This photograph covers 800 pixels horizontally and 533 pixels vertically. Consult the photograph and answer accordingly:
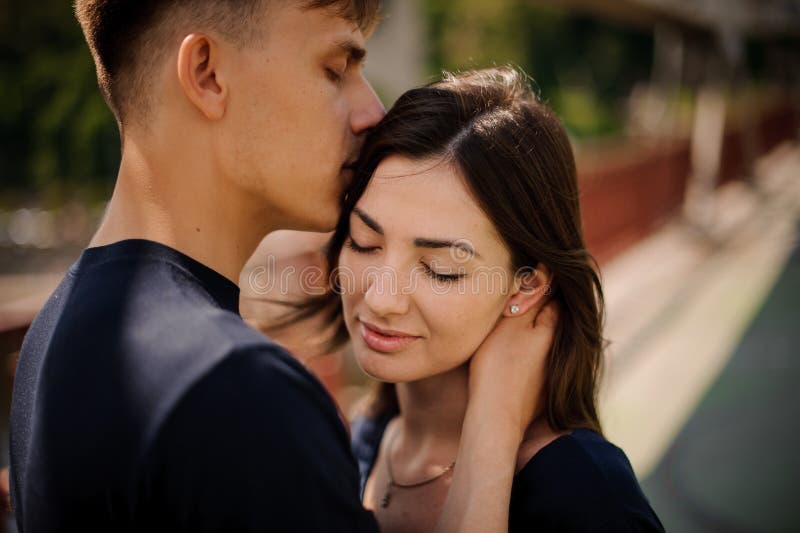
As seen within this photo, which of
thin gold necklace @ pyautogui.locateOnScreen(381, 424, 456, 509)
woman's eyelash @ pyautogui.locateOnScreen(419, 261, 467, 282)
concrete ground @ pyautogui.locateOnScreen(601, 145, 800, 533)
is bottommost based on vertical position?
concrete ground @ pyautogui.locateOnScreen(601, 145, 800, 533)

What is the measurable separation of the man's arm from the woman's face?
10 centimetres

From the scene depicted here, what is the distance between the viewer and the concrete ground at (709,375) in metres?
4.15

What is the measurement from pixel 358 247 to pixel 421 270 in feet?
0.71

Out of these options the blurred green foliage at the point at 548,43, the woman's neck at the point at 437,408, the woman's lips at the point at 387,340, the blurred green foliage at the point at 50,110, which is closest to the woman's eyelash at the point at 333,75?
the woman's lips at the point at 387,340

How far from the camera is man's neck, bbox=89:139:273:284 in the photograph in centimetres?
147

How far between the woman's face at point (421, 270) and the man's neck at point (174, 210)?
0.38 m

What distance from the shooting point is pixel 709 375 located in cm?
570

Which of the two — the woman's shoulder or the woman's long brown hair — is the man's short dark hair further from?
the woman's shoulder

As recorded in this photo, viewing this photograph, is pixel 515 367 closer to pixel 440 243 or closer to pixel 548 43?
pixel 440 243

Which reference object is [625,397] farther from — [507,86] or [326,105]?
[326,105]

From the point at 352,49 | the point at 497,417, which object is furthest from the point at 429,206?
the point at 497,417

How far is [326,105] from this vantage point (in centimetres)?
168

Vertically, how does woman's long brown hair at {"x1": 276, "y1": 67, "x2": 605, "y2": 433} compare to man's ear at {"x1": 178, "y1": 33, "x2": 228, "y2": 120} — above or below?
below

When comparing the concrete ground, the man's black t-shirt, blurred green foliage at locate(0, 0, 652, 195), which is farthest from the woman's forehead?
blurred green foliage at locate(0, 0, 652, 195)
